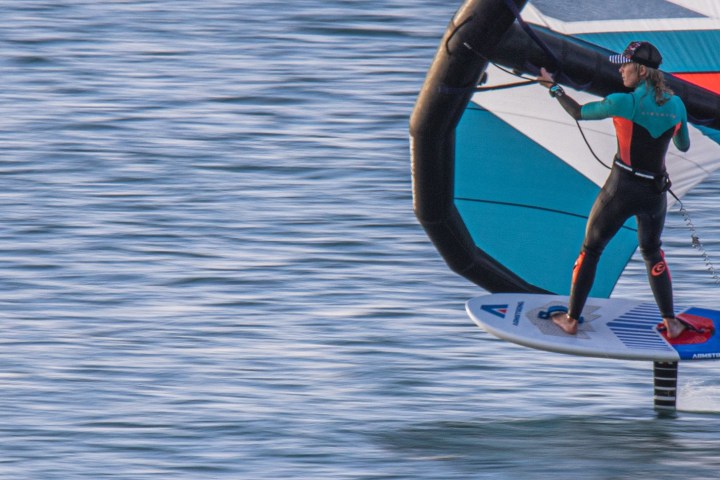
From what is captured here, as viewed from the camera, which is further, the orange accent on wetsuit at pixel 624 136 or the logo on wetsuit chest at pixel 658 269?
the logo on wetsuit chest at pixel 658 269

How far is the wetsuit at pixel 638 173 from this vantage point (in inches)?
366

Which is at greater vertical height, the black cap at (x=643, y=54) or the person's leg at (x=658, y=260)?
the black cap at (x=643, y=54)

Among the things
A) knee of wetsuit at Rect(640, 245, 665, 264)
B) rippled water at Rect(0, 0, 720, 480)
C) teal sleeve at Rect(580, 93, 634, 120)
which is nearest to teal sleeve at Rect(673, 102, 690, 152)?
teal sleeve at Rect(580, 93, 634, 120)

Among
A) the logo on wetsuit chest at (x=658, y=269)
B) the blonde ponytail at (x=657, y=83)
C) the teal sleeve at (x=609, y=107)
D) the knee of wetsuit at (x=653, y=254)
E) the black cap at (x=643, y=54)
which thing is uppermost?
the black cap at (x=643, y=54)

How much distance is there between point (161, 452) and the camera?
9609 millimetres

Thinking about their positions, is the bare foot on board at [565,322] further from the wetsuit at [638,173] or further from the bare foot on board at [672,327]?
the bare foot on board at [672,327]

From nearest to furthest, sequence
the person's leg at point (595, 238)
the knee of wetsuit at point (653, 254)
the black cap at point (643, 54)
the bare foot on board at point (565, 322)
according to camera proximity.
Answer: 1. the black cap at point (643, 54)
2. the person's leg at point (595, 238)
3. the knee of wetsuit at point (653, 254)
4. the bare foot on board at point (565, 322)

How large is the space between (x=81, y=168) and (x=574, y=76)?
8638mm

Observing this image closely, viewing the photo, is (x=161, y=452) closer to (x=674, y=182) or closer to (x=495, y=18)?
(x=495, y=18)

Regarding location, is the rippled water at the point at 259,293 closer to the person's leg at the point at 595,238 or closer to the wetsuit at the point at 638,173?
the person's leg at the point at 595,238

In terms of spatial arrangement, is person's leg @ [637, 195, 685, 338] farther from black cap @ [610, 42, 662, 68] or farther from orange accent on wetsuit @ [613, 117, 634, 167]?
black cap @ [610, 42, 662, 68]

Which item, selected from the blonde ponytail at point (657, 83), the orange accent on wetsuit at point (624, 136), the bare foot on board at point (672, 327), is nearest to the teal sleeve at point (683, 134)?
the blonde ponytail at point (657, 83)

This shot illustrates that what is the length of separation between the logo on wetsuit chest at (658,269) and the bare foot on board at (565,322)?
0.70m

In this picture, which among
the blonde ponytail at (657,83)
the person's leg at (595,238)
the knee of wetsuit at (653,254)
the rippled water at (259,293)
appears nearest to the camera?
the blonde ponytail at (657,83)
